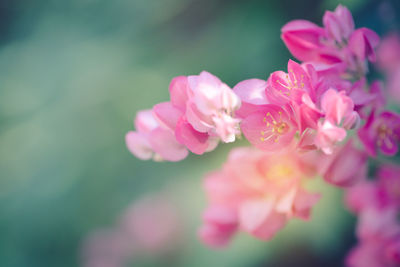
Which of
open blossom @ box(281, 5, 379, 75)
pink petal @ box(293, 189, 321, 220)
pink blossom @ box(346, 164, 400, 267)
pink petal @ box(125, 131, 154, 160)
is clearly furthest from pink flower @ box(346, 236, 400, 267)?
pink petal @ box(125, 131, 154, 160)

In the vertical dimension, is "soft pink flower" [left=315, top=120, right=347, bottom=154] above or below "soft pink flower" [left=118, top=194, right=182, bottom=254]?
below

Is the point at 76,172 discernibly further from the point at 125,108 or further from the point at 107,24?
the point at 107,24

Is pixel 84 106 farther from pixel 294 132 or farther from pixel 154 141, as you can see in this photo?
pixel 294 132

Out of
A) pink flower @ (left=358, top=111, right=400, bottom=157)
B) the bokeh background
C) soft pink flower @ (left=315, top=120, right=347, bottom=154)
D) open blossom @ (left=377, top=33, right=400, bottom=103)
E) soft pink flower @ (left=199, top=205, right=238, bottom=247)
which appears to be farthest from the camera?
the bokeh background

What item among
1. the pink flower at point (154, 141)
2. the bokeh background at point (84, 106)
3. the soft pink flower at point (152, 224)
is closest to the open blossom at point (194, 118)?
the pink flower at point (154, 141)

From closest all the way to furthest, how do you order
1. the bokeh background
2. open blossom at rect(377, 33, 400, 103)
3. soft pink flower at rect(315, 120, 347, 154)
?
soft pink flower at rect(315, 120, 347, 154) < open blossom at rect(377, 33, 400, 103) < the bokeh background

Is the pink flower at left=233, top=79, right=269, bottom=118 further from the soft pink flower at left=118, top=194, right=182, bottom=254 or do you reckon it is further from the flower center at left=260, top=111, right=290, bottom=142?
the soft pink flower at left=118, top=194, right=182, bottom=254
